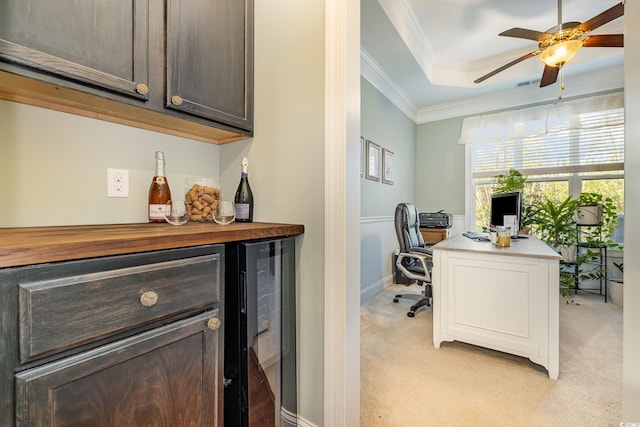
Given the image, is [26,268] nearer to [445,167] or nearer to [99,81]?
[99,81]

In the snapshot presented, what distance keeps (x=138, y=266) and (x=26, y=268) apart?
0.20 meters

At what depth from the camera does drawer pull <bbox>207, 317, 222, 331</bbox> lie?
0.86 metres

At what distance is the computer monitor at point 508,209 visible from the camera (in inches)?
102

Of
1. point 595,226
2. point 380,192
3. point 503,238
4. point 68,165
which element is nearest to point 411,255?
point 503,238

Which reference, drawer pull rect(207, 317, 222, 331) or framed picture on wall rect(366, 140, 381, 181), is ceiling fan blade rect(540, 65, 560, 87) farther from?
drawer pull rect(207, 317, 222, 331)

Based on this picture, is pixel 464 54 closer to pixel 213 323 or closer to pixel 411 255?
pixel 411 255

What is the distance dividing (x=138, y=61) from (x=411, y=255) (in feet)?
7.89

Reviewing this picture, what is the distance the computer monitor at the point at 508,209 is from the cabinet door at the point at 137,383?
279 centimetres

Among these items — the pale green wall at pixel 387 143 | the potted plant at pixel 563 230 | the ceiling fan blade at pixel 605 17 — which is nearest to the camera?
the ceiling fan blade at pixel 605 17

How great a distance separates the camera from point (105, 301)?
2.12ft

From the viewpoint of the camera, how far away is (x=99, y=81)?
0.87m

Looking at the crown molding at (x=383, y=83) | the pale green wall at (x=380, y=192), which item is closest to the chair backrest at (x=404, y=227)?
the pale green wall at (x=380, y=192)

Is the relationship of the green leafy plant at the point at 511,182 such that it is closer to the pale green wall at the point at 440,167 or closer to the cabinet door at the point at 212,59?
the pale green wall at the point at 440,167

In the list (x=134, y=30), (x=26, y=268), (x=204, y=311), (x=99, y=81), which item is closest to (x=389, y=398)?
(x=204, y=311)
